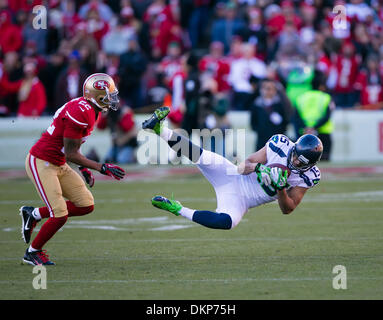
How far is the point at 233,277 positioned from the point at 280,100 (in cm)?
699

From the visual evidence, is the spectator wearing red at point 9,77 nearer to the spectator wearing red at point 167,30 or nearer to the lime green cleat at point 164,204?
the spectator wearing red at point 167,30

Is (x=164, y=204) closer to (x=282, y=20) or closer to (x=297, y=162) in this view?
(x=297, y=162)

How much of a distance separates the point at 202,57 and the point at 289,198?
901 cm

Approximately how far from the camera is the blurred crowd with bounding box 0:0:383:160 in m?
13.1

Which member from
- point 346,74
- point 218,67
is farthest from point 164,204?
point 346,74

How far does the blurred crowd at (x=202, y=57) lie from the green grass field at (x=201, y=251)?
275 centimetres

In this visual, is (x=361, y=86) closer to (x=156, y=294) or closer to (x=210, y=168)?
(x=210, y=168)

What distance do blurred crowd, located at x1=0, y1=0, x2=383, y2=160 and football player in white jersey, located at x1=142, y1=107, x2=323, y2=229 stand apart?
5922 mm

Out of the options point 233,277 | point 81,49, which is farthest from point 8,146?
point 233,277

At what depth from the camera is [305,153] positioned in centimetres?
602

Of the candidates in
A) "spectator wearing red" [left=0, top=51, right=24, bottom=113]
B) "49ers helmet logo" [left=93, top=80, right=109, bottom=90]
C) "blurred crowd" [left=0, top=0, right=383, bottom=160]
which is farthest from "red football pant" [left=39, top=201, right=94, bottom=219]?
"spectator wearing red" [left=0, top=51, right=24, bottom=113]

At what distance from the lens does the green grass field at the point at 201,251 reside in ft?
17.8

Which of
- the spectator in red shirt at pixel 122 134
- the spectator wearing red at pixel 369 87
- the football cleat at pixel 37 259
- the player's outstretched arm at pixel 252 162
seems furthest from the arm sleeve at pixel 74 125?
the spectator wearing red at pixel 369 87
